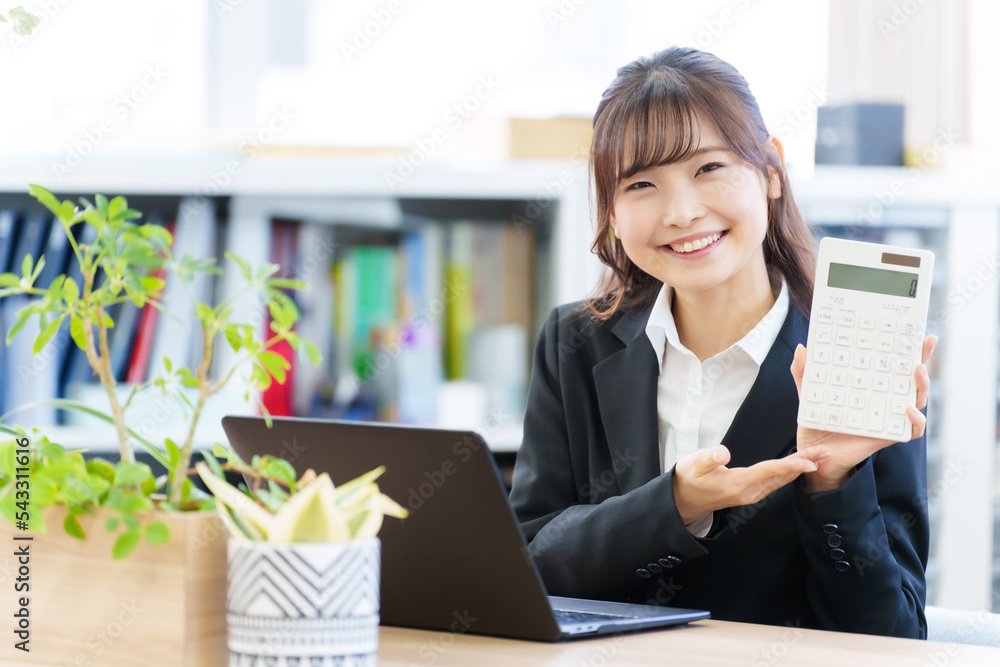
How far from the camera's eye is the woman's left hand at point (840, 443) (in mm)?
941

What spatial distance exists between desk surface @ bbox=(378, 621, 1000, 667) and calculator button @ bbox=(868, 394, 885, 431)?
7.8 inches

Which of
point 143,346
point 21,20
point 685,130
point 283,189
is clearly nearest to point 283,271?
point 283,189

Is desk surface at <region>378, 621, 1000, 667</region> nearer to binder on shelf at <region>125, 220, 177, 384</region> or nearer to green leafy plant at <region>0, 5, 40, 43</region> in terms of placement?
green leafy plant at <region>0, 5, 40, 43</region>

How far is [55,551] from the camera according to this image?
27.3 inches

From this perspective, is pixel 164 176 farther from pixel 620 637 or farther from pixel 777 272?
pixel 620 637

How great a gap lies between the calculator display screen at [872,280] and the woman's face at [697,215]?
0.28m

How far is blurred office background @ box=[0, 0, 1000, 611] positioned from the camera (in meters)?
1.98

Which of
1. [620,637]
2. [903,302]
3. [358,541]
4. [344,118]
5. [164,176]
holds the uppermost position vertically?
[344,118]

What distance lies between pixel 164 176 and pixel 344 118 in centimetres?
50

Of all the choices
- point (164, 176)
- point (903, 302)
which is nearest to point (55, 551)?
point (903, 302)

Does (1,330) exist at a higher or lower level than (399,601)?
higher

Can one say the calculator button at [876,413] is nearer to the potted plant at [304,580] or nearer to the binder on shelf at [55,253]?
the potted plant at [304,580]

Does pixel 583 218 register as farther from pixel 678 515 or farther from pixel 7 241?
pixel 7 241

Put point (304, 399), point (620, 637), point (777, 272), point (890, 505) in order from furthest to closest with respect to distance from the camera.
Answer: point (304, 399) < point (777, 272) < point (890, 505) < point (620, 637)
